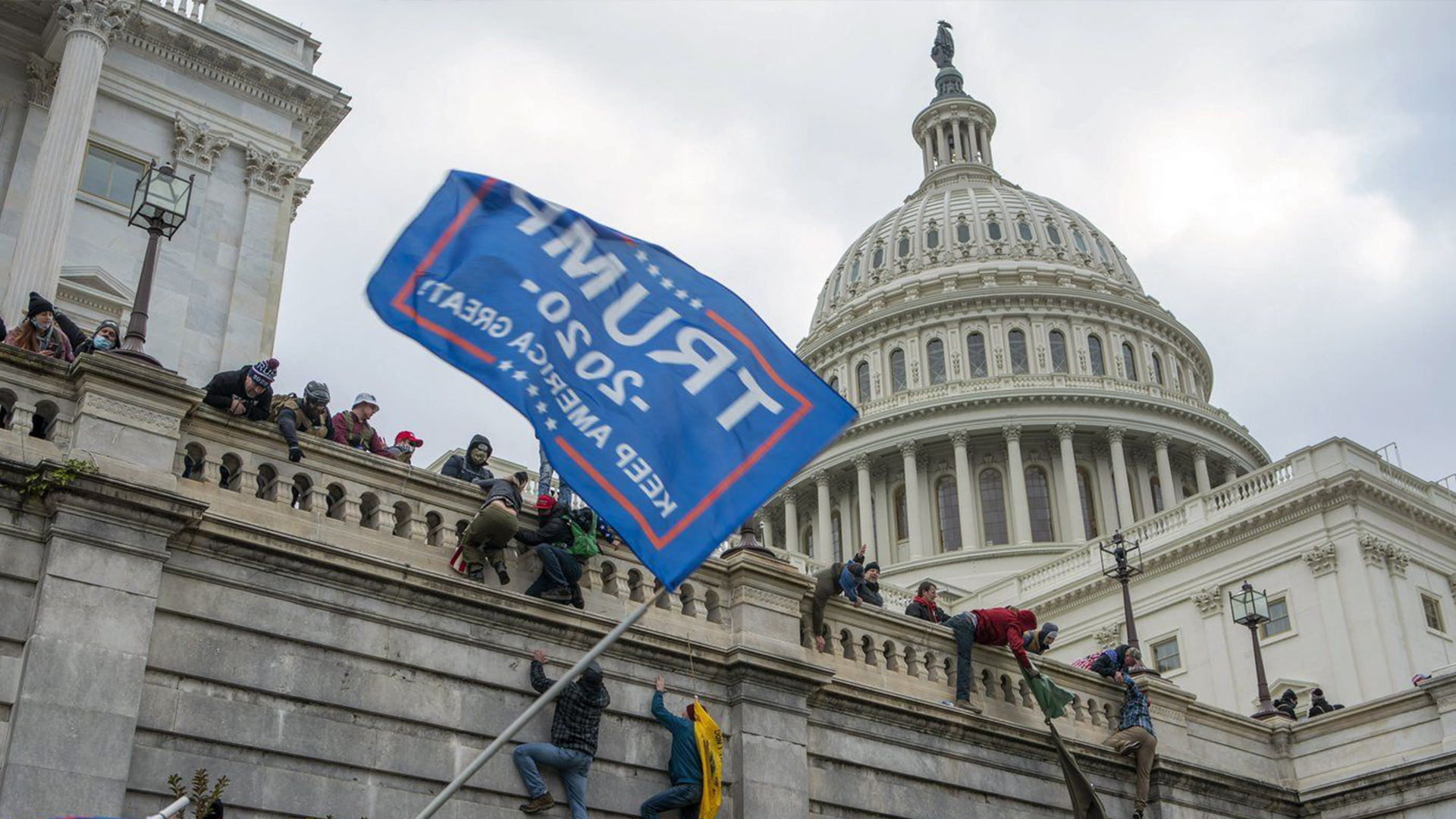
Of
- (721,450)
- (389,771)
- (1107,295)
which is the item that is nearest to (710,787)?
(389,771)

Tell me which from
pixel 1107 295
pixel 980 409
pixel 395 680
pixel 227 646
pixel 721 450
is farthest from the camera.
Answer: pixel 1107 295

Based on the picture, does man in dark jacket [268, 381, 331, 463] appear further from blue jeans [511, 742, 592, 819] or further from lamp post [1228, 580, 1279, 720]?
lamp post [1228, 580, 1279, 720]

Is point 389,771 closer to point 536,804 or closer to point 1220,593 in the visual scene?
point 536,804

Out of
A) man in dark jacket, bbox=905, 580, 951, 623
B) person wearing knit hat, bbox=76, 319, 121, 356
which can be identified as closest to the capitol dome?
man in dark jacket, bbox=905, 580, 951, 623

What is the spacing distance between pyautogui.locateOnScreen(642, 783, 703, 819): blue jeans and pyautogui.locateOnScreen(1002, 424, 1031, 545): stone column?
66.1 metres

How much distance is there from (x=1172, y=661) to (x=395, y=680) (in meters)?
46.5

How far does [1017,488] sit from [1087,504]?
13.9 ft

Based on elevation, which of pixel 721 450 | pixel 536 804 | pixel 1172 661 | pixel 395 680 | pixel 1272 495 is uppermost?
pixel 1272 495

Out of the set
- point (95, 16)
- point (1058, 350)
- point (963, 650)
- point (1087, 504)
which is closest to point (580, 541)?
point (963, 650)

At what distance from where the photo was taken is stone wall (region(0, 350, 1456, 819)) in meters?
12.1

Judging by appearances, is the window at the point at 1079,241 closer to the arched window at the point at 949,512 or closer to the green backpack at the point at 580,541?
the arched window at the point at 949,512

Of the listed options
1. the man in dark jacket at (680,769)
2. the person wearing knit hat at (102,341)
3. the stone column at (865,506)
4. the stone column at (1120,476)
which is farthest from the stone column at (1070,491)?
the person wearing knit hat at (102,341)

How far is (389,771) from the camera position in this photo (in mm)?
13359

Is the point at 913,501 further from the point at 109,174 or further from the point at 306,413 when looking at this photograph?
the point at 306,413
